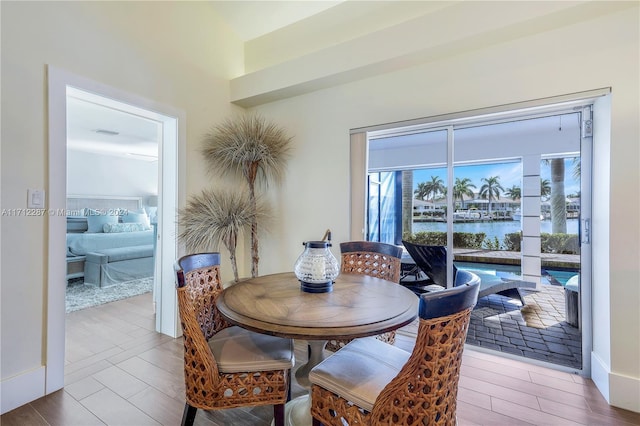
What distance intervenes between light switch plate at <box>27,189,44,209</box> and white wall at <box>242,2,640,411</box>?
209 cm

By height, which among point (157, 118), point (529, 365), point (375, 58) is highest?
point (375, 58)

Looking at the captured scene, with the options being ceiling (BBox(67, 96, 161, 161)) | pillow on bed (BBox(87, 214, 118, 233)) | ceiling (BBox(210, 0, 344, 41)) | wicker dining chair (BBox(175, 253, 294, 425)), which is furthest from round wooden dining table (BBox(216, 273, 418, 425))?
pillow on bed (BBox(87, 214, 118, 233))

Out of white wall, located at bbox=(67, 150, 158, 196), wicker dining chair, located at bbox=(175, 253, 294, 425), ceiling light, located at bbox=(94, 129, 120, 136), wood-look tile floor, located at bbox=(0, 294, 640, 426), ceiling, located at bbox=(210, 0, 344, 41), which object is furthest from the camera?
white wall, located at bbox=(67, 150, 158, 196)

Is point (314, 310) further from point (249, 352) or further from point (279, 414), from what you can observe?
point (279, 414)

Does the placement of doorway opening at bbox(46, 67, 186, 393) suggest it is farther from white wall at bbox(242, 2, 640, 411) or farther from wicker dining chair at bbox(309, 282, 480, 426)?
wicker dining chair at bbox(309, 282, 480, 426)

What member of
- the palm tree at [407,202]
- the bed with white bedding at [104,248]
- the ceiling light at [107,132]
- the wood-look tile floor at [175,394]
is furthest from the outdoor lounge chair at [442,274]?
the ceiling light at [107,132]

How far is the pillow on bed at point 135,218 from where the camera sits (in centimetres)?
657

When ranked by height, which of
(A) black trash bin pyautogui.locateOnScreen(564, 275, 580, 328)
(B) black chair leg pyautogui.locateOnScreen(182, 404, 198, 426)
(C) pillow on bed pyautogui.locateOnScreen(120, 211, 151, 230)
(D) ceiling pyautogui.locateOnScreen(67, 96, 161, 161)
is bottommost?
(B) black chair leg pyautogui.locateOnScreen(182, 404, 198, 426)

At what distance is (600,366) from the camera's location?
6.43 feet

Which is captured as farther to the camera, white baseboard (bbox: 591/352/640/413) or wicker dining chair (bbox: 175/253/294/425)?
white baseboard (bbox: 591/352/640/413)

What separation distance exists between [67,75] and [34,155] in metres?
0.62

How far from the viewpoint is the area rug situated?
3688 millimetres

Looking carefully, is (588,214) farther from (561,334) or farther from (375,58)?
(375,58)

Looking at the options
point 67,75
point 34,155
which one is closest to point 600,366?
point 34,155
